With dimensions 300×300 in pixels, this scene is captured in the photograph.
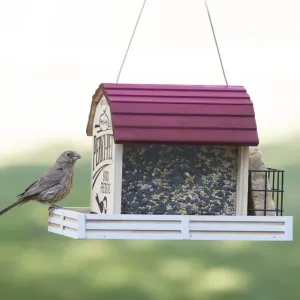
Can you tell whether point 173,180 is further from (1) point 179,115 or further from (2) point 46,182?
(2) point 46,182

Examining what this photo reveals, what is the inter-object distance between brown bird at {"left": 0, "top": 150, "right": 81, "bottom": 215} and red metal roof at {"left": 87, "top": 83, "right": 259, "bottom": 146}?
40 centimetres

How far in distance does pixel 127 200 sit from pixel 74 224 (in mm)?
261

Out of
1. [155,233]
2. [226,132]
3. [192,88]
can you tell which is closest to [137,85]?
[192,88]

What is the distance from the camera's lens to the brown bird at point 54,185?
342 cm

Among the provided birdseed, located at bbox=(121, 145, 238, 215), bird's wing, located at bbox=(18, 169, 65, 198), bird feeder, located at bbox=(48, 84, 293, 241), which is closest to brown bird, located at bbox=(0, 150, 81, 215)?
bird's wing, located at bbox=(18, 169, 65, 198)

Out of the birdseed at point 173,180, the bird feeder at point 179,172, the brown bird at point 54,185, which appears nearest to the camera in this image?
the bird feeder at point 179,172

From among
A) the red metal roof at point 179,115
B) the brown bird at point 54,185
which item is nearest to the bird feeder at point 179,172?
the red metal roof at point 179,115

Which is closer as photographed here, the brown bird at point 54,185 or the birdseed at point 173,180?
the birdseed at point 173,180

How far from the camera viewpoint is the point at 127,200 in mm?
3186

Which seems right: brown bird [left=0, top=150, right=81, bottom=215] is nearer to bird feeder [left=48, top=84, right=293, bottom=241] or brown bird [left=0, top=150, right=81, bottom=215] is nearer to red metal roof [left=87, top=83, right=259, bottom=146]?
bird feeder [left=48, top=84, right=293, bottom=241]

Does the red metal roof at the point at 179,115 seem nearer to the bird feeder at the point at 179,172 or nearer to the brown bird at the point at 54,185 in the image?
the bird feeder at the point at 179,172

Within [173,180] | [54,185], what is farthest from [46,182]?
[173,180]

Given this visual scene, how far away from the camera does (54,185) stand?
3441 mm

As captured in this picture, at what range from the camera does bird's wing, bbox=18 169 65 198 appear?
343 centimetres
